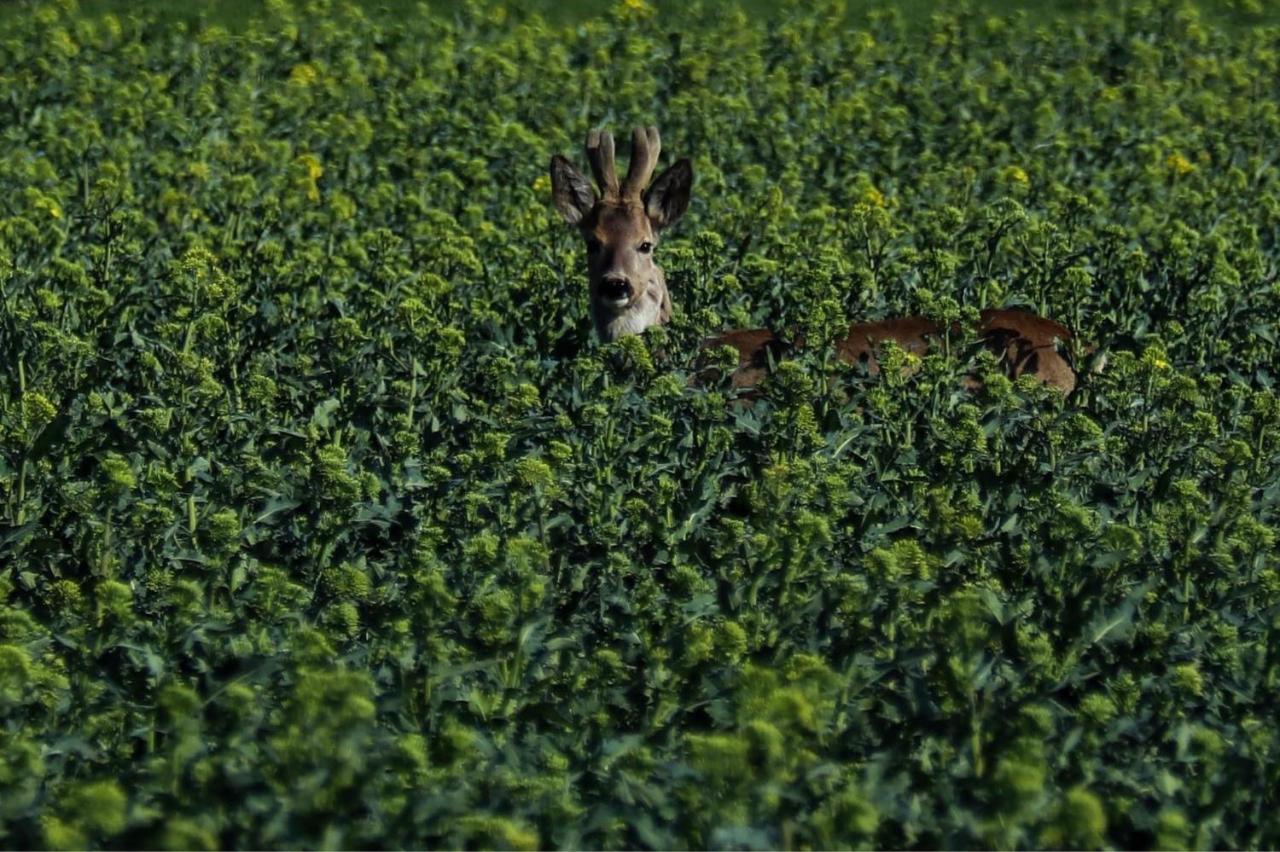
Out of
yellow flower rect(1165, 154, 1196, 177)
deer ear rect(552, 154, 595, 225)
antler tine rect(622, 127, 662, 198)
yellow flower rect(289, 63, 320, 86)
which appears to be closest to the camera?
antler tine rect(622, 127, 662, 198)

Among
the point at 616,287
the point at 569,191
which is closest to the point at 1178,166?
the point at 569,191

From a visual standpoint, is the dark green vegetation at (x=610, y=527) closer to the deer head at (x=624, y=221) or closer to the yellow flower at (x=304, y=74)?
the deer head at (x=624, y=221)

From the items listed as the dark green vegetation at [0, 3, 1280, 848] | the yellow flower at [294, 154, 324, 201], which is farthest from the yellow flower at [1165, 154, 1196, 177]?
the yellow flower at [294, 154, 324, 201]

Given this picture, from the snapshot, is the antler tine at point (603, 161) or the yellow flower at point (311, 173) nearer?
the antler tine at point (603, 161)

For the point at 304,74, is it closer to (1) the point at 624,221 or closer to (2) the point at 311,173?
(2) the point at 311,173

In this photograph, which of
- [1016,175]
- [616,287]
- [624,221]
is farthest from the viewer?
[1016,175]

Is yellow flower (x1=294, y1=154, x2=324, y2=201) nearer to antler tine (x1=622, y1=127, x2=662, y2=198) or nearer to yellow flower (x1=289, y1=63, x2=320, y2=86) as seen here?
antler tine (x1=622, y1=127, x2=662, y2=198)

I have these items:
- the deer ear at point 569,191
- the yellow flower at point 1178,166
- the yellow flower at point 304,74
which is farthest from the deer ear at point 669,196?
the yellow flower at point 304,74

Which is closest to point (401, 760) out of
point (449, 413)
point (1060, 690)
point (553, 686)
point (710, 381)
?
point (553, 686)
